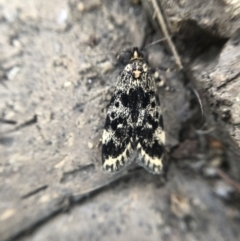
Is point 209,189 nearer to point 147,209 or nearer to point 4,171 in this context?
point 147,209

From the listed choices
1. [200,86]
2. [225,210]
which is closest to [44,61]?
[200,86]

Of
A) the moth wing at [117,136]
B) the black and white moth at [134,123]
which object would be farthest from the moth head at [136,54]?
the moth wing at [117,136]

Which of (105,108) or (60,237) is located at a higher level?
(105,108)

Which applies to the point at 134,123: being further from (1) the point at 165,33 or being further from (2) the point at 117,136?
(1) the point at 165,33

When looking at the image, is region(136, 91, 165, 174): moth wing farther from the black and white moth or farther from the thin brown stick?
the thin brown stick

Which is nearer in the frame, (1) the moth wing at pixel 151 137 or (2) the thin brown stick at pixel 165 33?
(2) the thin brown stick at pixel 165 33

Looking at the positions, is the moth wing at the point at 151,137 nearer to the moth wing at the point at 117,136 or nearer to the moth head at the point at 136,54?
the moth wing at the point at 117,136

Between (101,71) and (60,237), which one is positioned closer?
(101,71)

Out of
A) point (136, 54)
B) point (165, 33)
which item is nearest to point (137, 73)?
point (136, 54)
